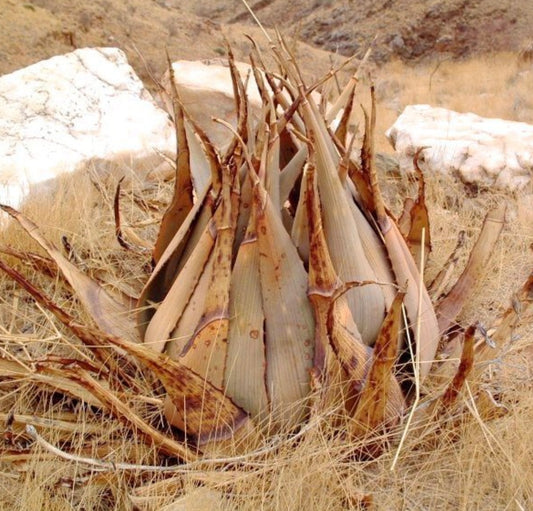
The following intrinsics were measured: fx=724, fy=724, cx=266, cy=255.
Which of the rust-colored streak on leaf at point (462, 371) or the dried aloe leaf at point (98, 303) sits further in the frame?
the dried aloe leaf at point (98, 303)

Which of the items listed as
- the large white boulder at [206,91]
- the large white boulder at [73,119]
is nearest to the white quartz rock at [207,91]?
the large white boulder at [206,91]

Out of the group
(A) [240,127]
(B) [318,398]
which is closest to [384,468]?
(B) [318,398]

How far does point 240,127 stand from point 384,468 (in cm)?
71

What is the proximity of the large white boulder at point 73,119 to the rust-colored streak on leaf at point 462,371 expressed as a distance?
7.34 feet

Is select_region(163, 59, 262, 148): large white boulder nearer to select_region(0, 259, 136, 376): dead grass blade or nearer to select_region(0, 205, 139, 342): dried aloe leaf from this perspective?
select_region(0, 205, 139, 342): dried aloe leaf

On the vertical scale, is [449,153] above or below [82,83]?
below

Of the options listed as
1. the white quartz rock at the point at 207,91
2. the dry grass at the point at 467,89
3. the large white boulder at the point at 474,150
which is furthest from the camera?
the dry grass at the point at 467,89

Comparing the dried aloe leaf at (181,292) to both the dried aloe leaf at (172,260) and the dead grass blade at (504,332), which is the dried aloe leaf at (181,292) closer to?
the dried aloe leaf at (172,260)

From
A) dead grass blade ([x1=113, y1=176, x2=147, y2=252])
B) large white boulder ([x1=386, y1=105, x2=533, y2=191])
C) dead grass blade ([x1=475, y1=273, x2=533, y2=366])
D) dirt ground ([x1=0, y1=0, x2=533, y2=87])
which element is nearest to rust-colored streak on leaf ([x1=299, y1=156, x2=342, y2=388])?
dead grass blade ([x1=475, y1=273, x2=533, y2=366])

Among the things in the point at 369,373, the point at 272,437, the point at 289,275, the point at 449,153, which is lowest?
the point at 449,153

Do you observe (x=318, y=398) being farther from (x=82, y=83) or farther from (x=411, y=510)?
(x=82, y=83)

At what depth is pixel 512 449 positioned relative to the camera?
56.7 inches

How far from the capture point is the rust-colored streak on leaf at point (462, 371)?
1.25m

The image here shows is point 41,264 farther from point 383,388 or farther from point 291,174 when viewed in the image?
Answer: point 383,388
